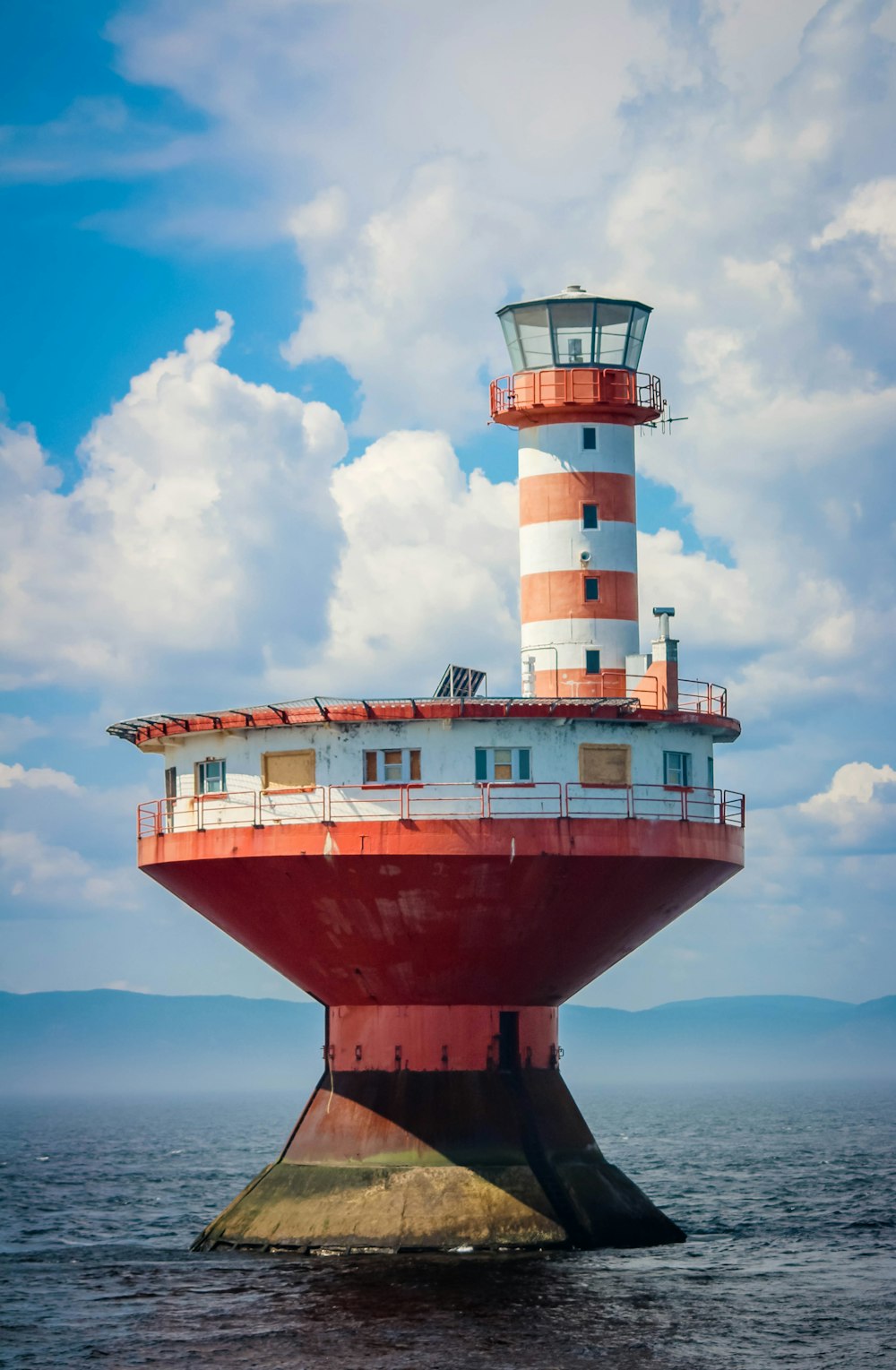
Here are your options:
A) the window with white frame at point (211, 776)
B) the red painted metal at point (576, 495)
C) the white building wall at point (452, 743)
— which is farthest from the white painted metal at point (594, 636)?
the window with white frame at point (211, 776)

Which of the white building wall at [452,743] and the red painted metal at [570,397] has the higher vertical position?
the red painted metal at [570,397]

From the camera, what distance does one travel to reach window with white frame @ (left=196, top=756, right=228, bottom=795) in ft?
141

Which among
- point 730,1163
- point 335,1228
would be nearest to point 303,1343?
point 335,1228

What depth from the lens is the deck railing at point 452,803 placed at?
40656 mm

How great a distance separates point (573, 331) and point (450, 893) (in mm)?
Result: 13596

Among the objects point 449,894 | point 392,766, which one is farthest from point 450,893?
point 392,766

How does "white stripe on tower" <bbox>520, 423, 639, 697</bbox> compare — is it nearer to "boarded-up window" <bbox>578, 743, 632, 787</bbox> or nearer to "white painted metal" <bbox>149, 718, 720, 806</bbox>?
"white painted metal" <bbox>149, 718, 720, 806</bbox>

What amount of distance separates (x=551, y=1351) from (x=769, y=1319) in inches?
183

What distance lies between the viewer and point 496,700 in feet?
134

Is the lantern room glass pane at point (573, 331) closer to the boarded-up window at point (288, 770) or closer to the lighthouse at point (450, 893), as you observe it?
the lighthouse at point (450, 893)

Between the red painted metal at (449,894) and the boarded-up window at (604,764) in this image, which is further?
the boarded-up window at (604,764)

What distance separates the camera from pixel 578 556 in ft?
149

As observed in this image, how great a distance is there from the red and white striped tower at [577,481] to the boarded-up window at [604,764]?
272 centimetres

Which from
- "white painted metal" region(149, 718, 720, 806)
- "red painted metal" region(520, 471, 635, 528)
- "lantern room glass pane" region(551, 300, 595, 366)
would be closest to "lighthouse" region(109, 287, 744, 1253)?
"white painted metal" region(149, 718, 720, 806)
